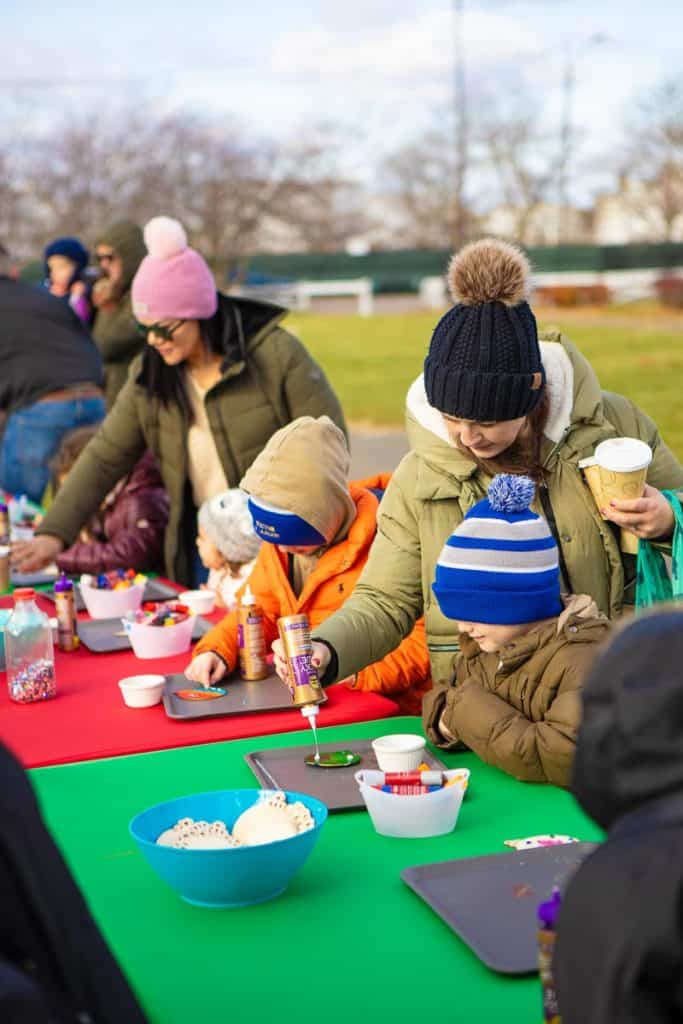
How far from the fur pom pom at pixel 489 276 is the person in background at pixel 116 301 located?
13.0 feet

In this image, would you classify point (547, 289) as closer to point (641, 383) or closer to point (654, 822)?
point (641, 383)

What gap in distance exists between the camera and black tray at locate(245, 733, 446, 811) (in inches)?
94.7

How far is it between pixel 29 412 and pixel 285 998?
496cm

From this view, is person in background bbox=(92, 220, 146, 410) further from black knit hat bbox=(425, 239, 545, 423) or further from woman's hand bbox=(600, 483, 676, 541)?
woman's hand bbox=(600, 483, 676, 541)

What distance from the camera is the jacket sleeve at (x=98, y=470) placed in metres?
4.74

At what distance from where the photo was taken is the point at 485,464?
3.00m

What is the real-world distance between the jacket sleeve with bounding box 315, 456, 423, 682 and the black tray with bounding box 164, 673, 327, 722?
25cm

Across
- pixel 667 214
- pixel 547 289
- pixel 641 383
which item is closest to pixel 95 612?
pixel 641 383

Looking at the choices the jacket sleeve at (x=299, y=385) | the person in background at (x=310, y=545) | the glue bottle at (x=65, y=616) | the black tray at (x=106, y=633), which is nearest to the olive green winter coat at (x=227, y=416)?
the jacket sleeve at (x=299, y=385)

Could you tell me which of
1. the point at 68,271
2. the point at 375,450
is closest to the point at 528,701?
the point at 68,271

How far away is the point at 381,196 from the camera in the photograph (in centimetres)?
4747

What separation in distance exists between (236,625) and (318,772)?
0.86m

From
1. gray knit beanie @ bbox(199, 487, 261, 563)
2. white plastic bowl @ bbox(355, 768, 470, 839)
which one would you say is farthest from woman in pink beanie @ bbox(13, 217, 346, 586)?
white plastic bowl @ bbox(355, 768, 470, 839)

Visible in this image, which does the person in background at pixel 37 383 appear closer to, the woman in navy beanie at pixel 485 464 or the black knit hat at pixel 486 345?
the woman in navy beanie at pixel 485 464
